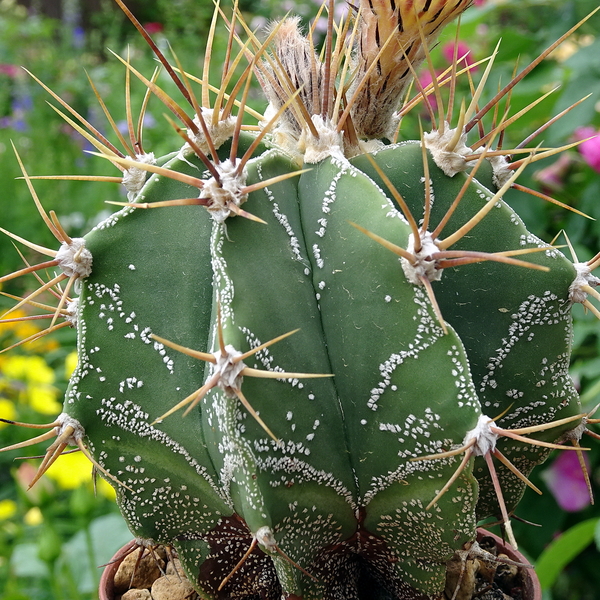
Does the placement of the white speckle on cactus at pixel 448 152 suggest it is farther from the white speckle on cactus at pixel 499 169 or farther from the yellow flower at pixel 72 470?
the yellow flower at pixel 72 470

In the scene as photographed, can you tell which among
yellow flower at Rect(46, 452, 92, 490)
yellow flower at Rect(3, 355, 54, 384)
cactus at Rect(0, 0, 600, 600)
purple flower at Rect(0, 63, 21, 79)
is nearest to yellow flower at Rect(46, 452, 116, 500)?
yellow flower at Rect(46, 452, 92, 490)

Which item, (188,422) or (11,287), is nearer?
(188,422)

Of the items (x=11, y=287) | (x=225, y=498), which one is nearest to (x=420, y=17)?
(x=225, y=498)

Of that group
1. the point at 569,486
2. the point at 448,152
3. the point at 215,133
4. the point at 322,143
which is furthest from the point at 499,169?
the point at 569,486

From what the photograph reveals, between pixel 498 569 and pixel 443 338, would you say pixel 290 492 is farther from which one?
pixel 498 569

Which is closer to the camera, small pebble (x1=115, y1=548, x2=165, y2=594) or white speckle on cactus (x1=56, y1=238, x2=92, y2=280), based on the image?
white speckle on cactus (x1=56, y1=238, x2=92, y2=280)

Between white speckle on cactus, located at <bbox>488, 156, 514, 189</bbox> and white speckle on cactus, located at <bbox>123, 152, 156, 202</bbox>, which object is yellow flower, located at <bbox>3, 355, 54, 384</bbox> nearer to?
Result: white speckle on cactus, located at <bbox>123, 152, 156, 202</bbox>

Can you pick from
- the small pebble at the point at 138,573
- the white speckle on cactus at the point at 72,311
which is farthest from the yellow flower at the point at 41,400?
the white speckle on cactus at the point at 72,311

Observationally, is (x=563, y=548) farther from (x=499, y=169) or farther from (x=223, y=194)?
(x=223, y=194)
